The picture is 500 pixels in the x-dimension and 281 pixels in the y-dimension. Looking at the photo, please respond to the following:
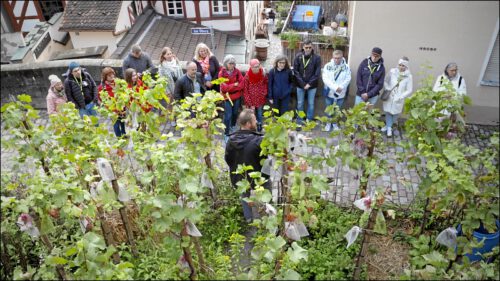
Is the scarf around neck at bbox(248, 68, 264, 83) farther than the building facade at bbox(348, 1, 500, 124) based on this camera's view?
Yes

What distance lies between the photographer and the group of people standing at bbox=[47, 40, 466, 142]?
715 cm

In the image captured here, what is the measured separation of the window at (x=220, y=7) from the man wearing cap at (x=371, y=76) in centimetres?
1340

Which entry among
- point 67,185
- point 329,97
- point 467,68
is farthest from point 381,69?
point 67,185

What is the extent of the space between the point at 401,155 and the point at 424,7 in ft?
12.2

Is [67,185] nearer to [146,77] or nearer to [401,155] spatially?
[146,77]

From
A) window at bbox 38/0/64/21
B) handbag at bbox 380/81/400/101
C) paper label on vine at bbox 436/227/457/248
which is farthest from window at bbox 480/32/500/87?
window at bbox 38/0/64/21

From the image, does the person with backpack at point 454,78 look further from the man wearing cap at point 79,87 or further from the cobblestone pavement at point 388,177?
the man wearing cap at point 79,87

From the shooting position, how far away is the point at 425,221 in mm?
4941

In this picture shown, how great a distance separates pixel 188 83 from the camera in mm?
7078

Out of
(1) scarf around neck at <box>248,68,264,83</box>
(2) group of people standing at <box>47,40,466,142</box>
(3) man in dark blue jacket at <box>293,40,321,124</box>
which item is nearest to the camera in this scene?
(2) group of people standing at <box>47,40,466,142</box>

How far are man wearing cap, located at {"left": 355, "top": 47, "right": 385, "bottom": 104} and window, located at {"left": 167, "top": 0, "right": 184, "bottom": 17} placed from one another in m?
13.9

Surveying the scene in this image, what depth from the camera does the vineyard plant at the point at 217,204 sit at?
3670 millimetres

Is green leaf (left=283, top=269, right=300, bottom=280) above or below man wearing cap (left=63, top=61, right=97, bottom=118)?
below

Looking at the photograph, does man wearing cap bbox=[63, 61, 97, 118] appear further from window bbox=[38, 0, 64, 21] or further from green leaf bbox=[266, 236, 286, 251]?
window bbox=[38, 0, 64, 21]
